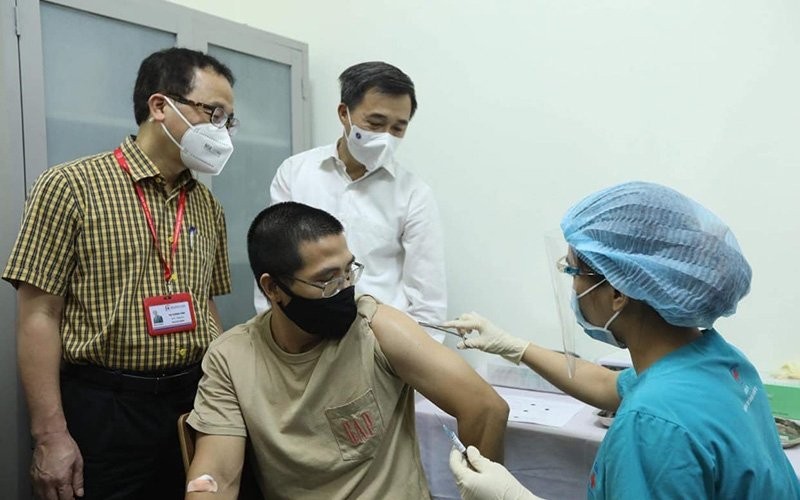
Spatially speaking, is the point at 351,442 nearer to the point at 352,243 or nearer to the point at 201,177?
the point at 352,243

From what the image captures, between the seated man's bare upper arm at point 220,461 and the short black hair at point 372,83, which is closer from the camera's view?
the seated man's bare upper arm at point 220,461

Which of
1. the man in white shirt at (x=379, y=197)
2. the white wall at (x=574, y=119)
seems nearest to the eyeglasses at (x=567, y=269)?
the man in white shirt at (x=379, y=197)

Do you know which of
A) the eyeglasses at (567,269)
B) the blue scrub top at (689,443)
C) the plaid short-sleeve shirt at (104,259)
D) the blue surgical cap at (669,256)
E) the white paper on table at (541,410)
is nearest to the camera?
the blue scrub top at (689,443)

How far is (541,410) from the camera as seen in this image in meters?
1.93

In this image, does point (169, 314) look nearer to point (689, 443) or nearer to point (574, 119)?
point (689, 443)

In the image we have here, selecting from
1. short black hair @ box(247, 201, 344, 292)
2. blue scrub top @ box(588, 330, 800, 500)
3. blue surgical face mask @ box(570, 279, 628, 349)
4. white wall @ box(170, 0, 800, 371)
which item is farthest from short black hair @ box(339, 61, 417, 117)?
blue scrub top @ box(588, 330, 800, 500)

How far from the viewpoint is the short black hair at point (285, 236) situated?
4.83 ft

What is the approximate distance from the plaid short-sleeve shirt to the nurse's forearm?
3.02ft

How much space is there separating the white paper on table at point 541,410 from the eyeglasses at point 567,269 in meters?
0.73

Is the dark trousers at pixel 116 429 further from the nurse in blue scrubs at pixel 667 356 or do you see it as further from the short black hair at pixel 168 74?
the nurse in blue scrubs at pixel 667 356

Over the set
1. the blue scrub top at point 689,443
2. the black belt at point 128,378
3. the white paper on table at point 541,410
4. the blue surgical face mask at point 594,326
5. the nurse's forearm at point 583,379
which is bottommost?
the white paper on table at point 541,410

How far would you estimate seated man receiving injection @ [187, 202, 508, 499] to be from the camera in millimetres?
1441

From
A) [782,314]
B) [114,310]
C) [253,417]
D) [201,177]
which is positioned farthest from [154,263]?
[782,314]

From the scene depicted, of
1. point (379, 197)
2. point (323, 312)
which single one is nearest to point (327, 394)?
point (323, 312)
